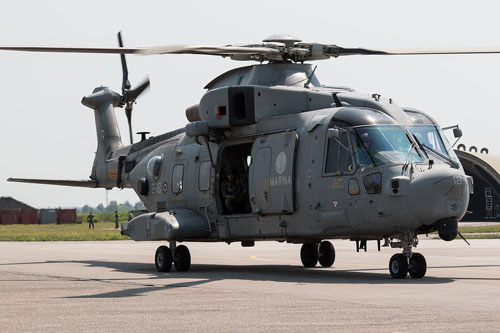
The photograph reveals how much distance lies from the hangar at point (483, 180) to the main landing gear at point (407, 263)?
138 feet

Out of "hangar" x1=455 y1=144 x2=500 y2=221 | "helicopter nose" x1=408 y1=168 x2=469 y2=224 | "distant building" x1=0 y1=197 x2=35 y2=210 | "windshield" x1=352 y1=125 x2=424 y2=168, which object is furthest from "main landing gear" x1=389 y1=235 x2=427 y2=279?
"distant building" x1=0 y1=197 x2=35 y2=210

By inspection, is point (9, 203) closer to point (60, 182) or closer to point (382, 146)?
point (60, 182)

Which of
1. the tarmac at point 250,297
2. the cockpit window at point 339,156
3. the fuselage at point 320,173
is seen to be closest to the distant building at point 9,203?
the tarmac at point 250,297

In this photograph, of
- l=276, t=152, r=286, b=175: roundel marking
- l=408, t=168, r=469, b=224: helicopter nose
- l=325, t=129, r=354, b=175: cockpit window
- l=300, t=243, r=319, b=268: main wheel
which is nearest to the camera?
l=408, t=168, r=469, b=224: helicopter nose

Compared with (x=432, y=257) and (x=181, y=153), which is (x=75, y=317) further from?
(x=432, y=257)

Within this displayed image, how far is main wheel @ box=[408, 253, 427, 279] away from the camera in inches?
639

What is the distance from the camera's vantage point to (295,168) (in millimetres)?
17844

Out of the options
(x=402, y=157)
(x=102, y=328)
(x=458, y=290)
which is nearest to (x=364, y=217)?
(x=402, y=157)

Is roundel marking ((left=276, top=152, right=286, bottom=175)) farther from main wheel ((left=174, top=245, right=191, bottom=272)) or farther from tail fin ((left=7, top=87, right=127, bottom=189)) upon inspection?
tail fin ((left=7, top=87, right=127, bottom=189))

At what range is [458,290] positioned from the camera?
1392cm

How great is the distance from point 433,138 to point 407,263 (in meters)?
2.63

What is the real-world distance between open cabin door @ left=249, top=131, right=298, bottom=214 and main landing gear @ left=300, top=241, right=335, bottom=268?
2780mm

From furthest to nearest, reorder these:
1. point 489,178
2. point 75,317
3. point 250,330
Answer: point 489,178
point 75,317
point 250,330

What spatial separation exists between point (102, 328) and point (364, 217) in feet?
25.3
